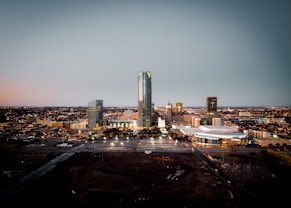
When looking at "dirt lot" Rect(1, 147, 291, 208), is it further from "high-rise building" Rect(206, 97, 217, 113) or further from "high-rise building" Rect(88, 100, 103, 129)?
"high-rise building" Rect(206, 97, 217, 113)

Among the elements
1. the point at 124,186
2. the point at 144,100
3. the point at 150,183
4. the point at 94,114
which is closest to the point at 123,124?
the point at 94,114

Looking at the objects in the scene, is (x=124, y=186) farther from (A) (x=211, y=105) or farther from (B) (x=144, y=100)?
(A) (x=211, y=105)

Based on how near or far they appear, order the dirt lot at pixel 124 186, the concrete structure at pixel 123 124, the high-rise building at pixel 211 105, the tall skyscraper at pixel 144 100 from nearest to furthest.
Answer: the dirt lot at pixel 124 186
the concrete structure at pixel 123 124
the tall skyscraper at pixel 144 100
the high-rise building at pixel 211 105

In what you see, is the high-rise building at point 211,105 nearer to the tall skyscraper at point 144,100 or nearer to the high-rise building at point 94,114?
the tall skyscraper at point 144,100

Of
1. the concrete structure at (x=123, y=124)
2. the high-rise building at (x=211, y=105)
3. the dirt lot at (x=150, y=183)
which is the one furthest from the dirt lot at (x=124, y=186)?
the high-rise building at (x=211, y=105)

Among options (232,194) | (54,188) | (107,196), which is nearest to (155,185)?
A: (107,196)

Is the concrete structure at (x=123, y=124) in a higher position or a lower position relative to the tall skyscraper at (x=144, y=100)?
lower

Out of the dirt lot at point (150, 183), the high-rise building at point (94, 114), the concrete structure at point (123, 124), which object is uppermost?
the high-rise building at point (94, 114)
